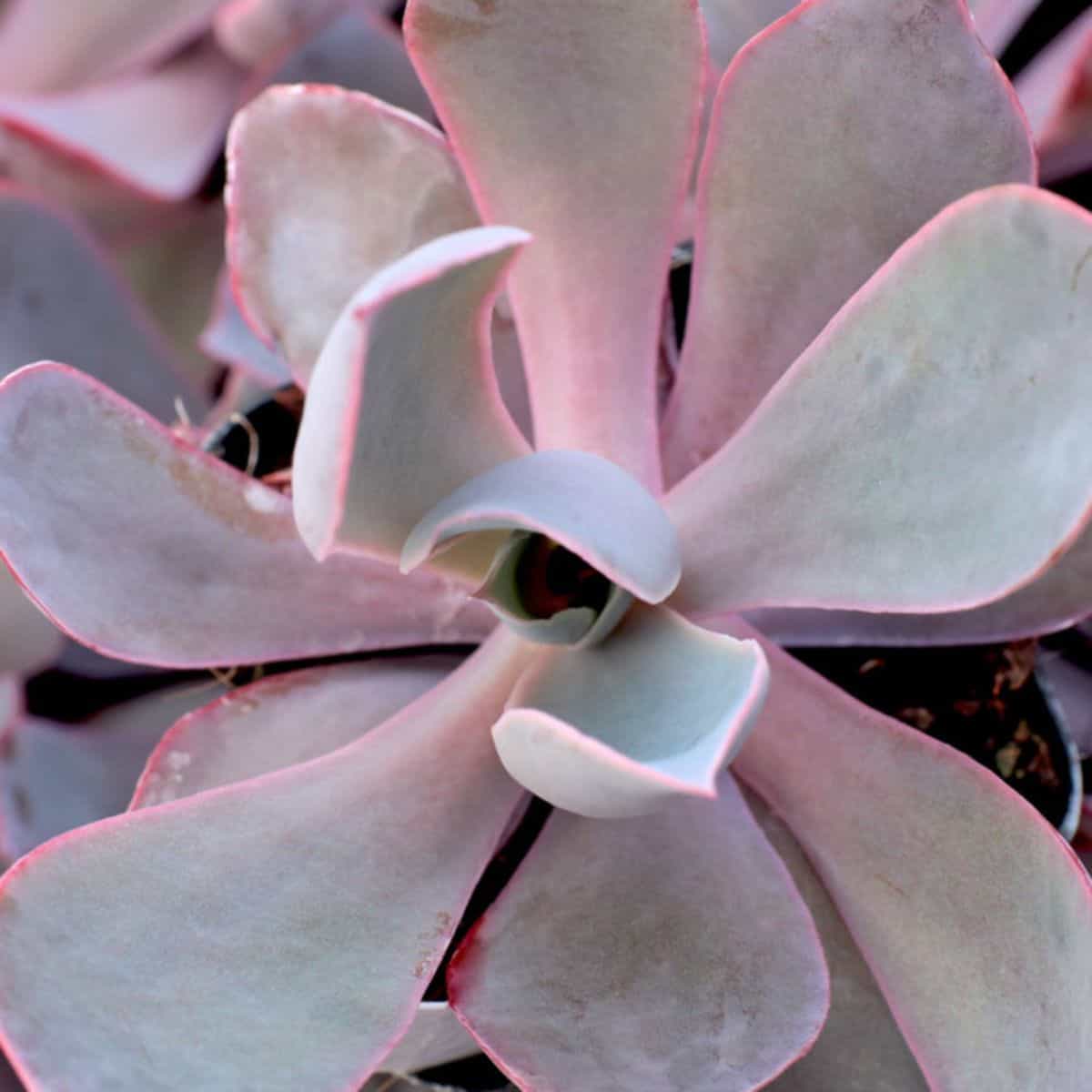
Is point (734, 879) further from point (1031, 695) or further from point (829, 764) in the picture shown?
point (1031, 695)

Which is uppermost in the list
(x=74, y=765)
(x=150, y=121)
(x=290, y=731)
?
(x=150, y=121)

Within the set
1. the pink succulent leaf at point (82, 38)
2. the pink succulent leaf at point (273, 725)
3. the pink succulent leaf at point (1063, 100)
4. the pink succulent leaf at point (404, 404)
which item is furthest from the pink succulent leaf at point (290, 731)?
the pink succulent leaf at point (82, 38)

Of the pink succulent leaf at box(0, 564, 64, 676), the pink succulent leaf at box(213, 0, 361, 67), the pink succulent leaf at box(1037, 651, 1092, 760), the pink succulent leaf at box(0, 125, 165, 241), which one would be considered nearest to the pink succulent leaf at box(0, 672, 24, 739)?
the pink succulent leaf at box(0, 564, 64, 676)

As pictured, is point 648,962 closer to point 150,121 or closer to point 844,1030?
point 844,1030

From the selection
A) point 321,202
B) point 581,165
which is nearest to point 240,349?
point 321,202

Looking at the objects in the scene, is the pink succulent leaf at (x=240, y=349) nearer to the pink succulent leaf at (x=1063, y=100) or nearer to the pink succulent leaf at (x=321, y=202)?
the pink succulent leaf at (x=321, y=202)

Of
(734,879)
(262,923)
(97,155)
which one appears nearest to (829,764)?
(734,879)

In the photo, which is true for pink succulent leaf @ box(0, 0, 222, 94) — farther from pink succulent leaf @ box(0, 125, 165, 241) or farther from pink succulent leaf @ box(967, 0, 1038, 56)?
pink succulent leaf @ box(967, 0, 1038, 56)
